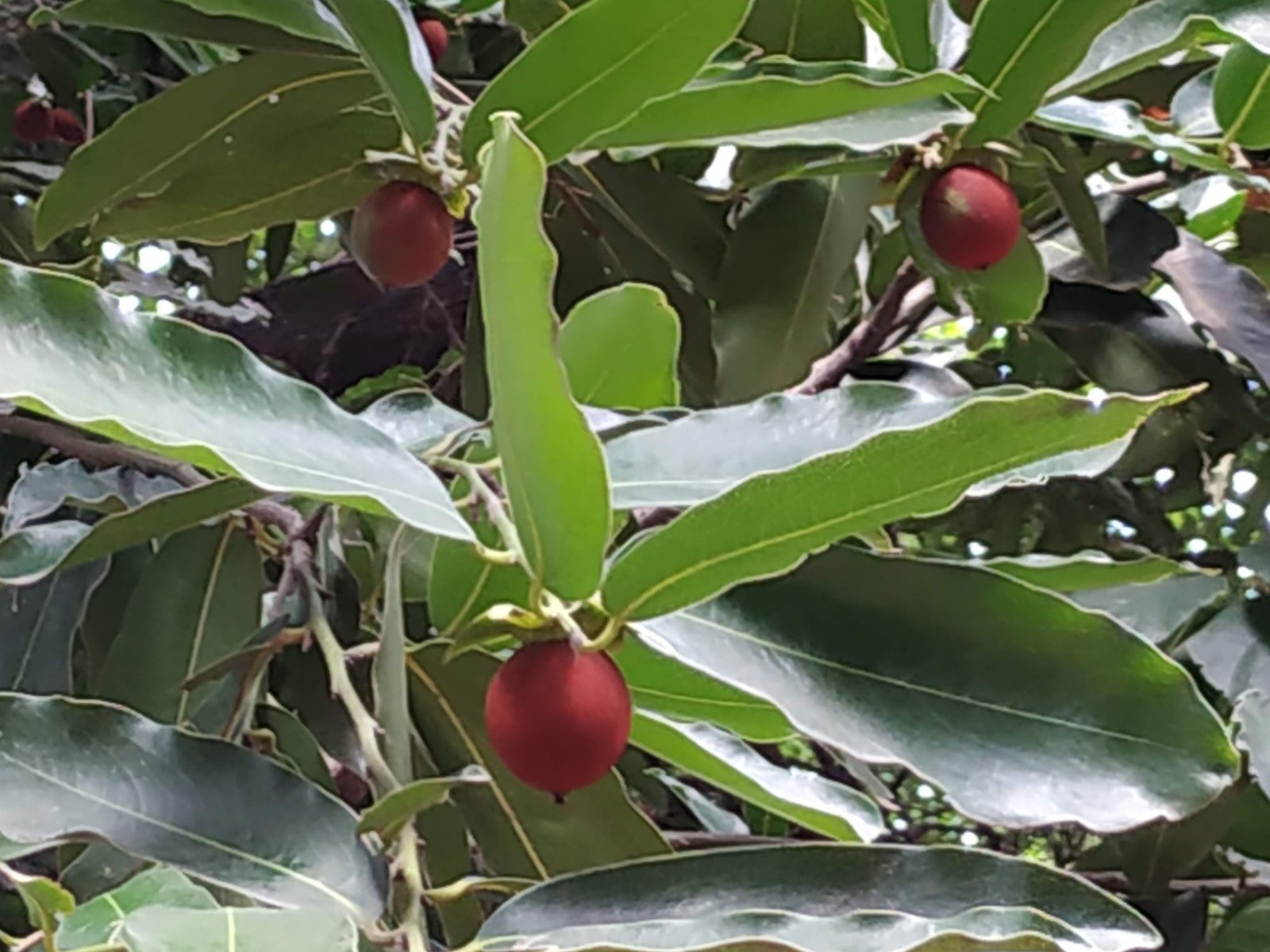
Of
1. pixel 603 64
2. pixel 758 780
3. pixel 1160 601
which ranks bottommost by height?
pixel 1160 601

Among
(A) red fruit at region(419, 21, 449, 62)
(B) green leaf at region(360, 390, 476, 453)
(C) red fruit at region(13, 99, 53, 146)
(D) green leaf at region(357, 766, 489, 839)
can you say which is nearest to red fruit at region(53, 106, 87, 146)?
(C) red fruit at region(13, 99, 53, 146)

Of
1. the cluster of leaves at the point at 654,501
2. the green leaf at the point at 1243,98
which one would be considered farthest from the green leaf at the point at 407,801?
the green leaf at the point at 1243,98

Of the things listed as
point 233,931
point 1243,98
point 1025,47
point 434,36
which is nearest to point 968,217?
point 1025,47

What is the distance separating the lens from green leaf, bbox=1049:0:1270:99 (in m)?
0.75

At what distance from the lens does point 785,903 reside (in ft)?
1.56

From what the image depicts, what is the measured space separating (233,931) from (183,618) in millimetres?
432

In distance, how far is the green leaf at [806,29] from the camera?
2.86 feet

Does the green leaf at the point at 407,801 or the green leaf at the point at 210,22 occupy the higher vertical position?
the green leaf at the point at 210,22

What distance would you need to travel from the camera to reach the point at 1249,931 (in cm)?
81

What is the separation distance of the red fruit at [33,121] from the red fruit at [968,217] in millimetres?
855

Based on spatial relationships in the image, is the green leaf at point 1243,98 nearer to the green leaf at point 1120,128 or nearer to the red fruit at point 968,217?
the green leaf at point 1120,128

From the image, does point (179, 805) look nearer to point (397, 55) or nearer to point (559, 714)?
point (559, 714)

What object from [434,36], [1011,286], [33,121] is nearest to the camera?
[1011,286]

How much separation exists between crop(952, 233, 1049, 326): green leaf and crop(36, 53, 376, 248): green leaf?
1.16ft
